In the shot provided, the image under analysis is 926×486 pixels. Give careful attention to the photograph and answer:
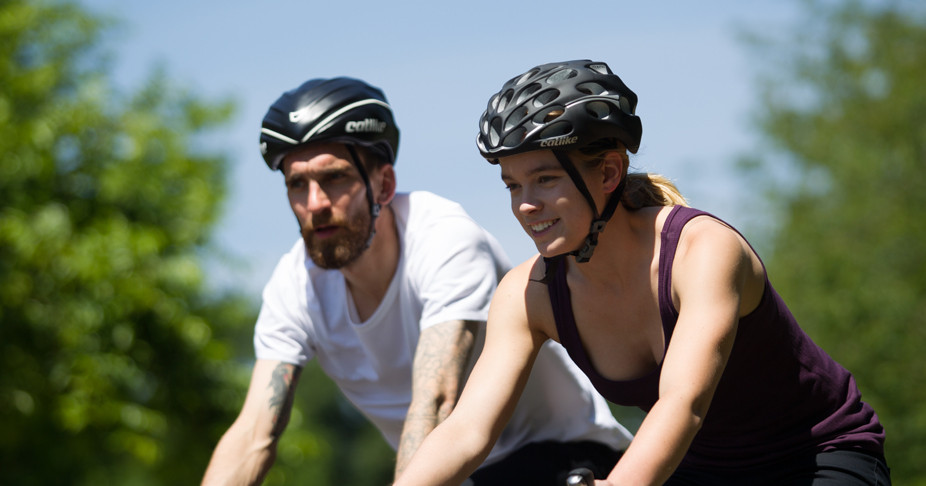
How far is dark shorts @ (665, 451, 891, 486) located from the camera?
3.13 m

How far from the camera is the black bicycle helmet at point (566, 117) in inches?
122

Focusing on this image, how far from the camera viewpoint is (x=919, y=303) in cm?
2098

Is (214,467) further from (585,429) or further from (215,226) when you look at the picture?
(215,226)

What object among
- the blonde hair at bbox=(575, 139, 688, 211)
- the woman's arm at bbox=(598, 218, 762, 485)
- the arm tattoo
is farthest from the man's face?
Answer: the woman's arm at bbox=(598, 218, 762, 485)

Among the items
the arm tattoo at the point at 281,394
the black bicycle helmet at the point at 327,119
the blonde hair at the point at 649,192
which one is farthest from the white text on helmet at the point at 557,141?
the arm tattoo at the point at 281,394

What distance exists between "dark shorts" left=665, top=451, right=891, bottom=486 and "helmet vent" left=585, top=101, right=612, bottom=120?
1202 millimetres

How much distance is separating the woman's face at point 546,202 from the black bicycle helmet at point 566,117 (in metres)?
0.03

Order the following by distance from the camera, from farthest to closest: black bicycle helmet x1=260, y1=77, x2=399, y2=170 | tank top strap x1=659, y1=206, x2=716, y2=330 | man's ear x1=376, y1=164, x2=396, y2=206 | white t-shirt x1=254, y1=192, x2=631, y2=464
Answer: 1. man's ear x1=376, y1=164, x2=396, y2=206
2. black bicycle helmet x1=260, y1=77, x2=399, y2=170
3. white t-shirt x1=254, y1=192, x2=631, y2=464
4. tank top strap x1=659, y1=206, x2=716, y2=330

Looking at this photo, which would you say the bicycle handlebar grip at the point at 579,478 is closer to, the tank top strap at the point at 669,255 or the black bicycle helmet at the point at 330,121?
the tank top strap at the point at 669,255

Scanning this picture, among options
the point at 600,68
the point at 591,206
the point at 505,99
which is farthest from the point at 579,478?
the point at 600,68

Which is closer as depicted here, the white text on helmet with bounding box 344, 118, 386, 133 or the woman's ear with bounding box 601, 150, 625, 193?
the woman's ear with bounding box 601, 150, 625, 193

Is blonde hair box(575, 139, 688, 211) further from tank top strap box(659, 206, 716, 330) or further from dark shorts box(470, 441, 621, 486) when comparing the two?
dark shorts box(470, 441, 621, 486)

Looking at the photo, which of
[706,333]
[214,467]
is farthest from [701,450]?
[214,467]

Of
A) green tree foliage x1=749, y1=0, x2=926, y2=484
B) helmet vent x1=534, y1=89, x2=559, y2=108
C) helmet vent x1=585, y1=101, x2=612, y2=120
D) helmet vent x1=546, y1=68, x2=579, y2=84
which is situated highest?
helmet vent x1=546, y1=68, x2=579, y2=84
